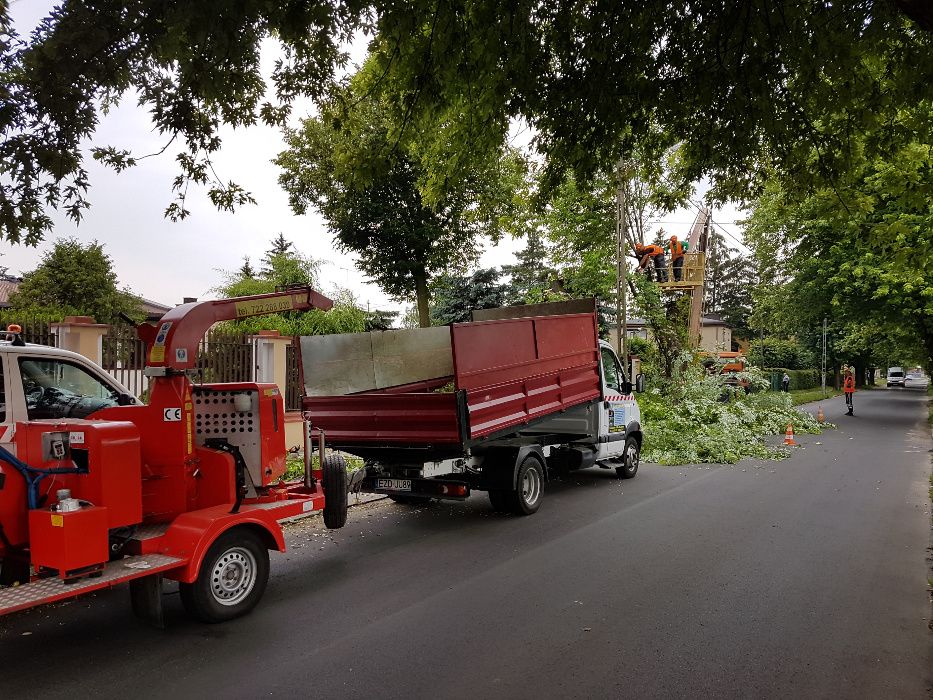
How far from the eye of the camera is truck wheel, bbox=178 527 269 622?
189 inches

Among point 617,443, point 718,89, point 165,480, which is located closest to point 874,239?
point 718,89

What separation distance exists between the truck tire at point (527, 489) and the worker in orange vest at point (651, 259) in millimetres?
16890

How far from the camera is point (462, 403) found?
293 inches

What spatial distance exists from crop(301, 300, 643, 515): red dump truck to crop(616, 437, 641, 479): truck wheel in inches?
54.5

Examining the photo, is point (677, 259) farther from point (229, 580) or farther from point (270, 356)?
point (229, 580)

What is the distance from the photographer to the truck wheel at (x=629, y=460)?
38.5 feet

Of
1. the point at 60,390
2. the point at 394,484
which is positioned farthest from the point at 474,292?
the point at 60,390

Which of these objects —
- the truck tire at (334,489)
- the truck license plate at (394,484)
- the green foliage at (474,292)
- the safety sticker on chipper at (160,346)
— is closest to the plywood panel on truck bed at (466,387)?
the truck license plate at (394,484)

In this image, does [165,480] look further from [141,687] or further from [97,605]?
[141,687]

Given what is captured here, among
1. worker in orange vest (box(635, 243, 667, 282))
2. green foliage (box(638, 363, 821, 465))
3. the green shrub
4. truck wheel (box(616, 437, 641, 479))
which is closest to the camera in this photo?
truck wheel (box(616, 437, 641, 479))

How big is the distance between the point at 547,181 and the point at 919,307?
2190cm

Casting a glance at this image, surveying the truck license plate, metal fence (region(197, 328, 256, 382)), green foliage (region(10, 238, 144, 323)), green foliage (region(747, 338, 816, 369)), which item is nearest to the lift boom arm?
the truck license plate

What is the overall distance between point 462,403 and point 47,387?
4.01 m

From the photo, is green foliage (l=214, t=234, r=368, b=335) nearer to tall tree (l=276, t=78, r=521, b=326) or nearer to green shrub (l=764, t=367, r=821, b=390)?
tall tree (l=276, t=78, r=521, b=326)
